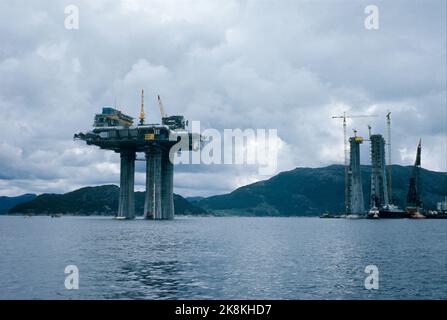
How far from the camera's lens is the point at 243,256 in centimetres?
7106

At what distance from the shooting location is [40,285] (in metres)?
43.2

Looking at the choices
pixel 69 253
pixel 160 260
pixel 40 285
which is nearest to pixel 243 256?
pixel 160 260
